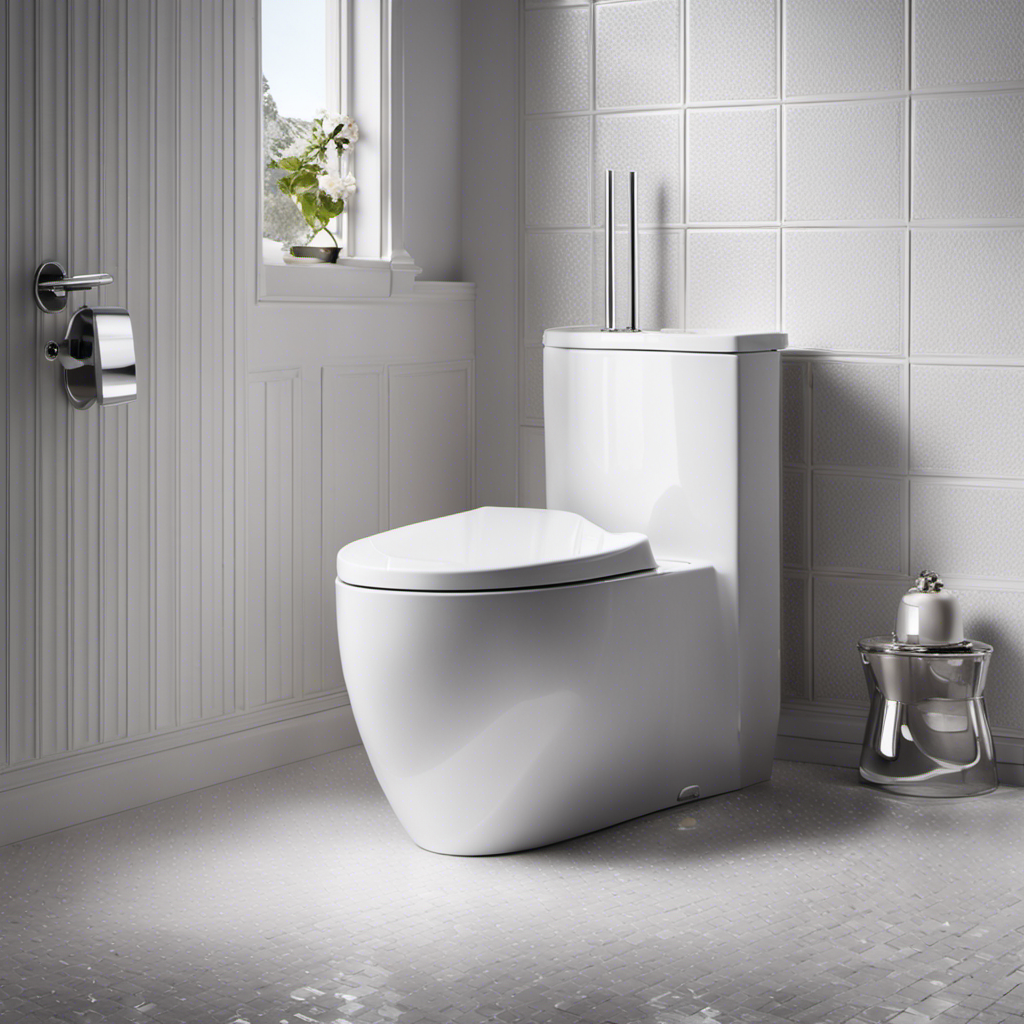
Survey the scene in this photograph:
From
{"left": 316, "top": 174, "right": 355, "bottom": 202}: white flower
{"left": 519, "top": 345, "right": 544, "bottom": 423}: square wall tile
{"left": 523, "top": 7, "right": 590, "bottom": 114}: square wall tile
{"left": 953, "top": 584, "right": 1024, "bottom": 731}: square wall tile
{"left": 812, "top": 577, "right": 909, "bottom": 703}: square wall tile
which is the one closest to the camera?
{"left": 953, "top": 584, "right": 1024, "bottom": 731}: square wall tile

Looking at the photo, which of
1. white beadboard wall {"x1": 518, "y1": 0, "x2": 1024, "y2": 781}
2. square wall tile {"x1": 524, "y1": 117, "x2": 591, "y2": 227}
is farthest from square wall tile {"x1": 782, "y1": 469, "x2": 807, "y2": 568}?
square wall tile {"x1": 524, "y1": 117, "x2": 591, "y2": 227}

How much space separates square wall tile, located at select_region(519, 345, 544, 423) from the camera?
109 inches

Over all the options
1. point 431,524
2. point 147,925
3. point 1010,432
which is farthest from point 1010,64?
point 147,925

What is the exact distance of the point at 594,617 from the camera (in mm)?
1989

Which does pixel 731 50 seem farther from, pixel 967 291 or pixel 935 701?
pixel 935 701

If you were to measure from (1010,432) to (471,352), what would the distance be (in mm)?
1079

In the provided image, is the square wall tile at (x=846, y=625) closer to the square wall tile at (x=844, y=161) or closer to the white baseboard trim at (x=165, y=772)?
the square wall tile at (x=844, y=161)

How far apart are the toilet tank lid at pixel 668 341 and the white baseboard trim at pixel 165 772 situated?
0.81m

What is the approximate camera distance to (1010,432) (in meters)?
2.31

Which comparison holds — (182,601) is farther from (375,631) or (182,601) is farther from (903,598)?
(903,598)

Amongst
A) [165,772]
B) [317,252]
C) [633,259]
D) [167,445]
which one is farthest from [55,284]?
[633,259]

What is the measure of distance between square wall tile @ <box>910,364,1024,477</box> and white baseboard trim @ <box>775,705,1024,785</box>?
18.5 inches

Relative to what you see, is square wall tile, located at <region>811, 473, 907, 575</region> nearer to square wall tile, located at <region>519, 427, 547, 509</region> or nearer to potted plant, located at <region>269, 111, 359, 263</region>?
square wall tile, located at <region>519, 427, 547, 509</region>

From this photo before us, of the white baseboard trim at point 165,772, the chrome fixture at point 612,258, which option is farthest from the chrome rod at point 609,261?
the white baseboard trim at point 165,772
